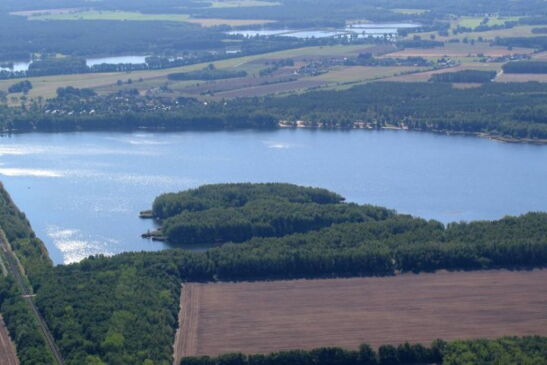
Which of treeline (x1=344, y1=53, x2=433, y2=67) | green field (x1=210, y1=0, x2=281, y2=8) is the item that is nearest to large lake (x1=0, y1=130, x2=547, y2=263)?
treeline (x1=344, y1=53, x2=433, y2=67)

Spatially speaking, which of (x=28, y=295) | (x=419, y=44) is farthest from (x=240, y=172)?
(x=419, y=44)

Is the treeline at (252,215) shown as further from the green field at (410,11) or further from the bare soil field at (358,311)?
the green field at (410,11)

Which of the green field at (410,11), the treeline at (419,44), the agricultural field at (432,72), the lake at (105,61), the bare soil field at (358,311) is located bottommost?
the green field at (410,11)

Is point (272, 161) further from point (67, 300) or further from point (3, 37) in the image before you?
point (3, 37)

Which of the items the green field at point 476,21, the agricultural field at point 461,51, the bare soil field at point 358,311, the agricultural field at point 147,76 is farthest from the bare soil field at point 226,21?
the bare soil field at point 358,311

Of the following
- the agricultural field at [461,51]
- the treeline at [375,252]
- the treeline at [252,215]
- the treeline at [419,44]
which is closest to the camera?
Result: the treeline at [375,252]

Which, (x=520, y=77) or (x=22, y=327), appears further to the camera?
(x=520, y=77)

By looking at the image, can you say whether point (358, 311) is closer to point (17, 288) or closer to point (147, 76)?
point (17, 288)
